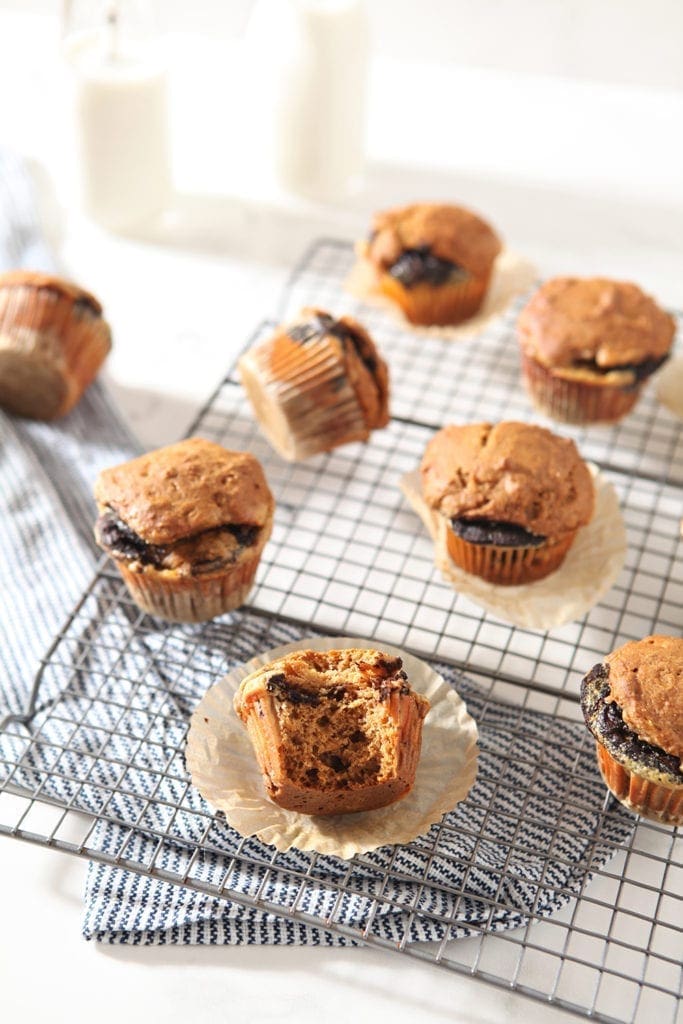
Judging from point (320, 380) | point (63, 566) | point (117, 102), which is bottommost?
point (63, 566)

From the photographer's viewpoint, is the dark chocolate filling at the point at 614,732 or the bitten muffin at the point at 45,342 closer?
the dark chocolate filling at the point at 614,732

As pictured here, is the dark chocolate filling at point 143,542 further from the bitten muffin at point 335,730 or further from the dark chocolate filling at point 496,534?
the dark chocolate filling at point 496,534

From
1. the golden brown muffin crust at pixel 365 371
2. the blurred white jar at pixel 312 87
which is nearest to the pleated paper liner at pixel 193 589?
the golden brown muffin crust at pixel 365 371

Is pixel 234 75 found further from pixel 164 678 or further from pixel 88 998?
pixel 88 998

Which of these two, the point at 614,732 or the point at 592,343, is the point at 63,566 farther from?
the point at 592,343

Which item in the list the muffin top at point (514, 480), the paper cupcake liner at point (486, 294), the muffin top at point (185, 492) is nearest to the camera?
the muffin top at point (185, 492)

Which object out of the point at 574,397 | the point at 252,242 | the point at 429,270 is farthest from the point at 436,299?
the point at 252,242

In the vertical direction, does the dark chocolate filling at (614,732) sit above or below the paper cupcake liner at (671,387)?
above

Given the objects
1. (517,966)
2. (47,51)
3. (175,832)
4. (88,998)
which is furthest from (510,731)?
(47,51)
